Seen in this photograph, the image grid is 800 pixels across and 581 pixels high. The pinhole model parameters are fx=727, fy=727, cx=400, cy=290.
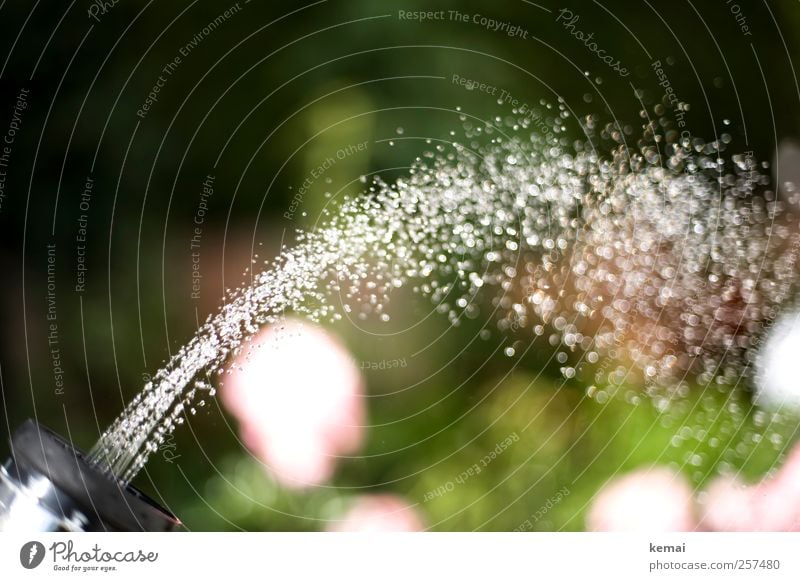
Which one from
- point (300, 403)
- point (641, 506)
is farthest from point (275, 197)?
point (641, 506)

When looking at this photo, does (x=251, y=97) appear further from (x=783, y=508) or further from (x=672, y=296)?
(x=783, y=508)

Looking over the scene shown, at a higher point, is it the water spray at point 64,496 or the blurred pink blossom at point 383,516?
the blurred pink blossom at point 383,516

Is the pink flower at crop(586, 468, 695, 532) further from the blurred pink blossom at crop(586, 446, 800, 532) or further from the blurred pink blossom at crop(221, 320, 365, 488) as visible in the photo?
the blurred pink blossom at crop(221, 320, 365, 488)

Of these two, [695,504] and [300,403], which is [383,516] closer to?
[300,403]

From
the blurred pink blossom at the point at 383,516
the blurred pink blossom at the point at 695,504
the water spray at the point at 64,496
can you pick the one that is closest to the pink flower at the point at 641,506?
the blurred pink blossom at the point at 695,504

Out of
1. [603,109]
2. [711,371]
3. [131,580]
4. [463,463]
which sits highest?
[603,109]

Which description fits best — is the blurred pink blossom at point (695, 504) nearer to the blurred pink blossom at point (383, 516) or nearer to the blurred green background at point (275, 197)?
the blurred green background at point (275, 197)

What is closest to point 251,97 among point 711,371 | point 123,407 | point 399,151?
point 399,151
